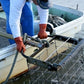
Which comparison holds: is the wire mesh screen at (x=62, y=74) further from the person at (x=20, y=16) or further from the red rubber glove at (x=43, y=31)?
the person at (x=20, y=16)

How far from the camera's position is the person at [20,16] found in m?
2.06

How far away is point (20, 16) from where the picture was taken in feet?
7.82

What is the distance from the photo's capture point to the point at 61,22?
361 cm

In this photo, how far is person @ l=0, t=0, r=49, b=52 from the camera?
6.75 ft

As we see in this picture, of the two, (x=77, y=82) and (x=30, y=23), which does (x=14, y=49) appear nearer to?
(x=30, y=23)

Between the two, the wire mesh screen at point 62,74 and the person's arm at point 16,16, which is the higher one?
the person's arm at point 16,16

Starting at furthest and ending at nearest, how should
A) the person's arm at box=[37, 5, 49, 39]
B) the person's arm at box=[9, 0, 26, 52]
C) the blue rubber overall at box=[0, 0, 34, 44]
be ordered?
the blue rubber overall at box=[0, 0, 34, 44], the person's arm at box=[37, 5, 49, 39], the person's arm at box=[9, 0, 26, 52]

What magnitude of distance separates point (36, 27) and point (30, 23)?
811 millimetres

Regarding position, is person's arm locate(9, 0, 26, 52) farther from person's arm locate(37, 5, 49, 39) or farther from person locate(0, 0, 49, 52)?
person's arm locate(37, 5, 49, 39)

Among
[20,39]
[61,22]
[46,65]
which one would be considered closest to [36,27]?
[61,22]

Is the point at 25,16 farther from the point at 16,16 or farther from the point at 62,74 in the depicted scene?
the point at 62,74

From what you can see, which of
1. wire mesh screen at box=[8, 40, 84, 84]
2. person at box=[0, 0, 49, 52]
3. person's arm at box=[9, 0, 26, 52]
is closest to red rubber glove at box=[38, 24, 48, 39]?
person at box=[0, 0, 49, 52]

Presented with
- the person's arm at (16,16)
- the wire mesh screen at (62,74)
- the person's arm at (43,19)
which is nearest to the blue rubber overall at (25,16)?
the person's arm at (43,19)

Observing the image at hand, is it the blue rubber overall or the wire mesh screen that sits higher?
the blue rubber overall
